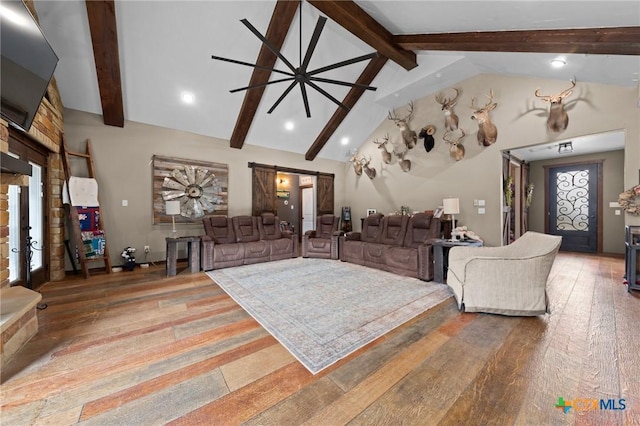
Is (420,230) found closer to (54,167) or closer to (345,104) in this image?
(345,104)

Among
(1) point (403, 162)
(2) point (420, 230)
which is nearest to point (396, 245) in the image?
(2) point (420, 230)

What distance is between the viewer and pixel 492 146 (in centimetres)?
481

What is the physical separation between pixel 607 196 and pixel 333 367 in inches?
316

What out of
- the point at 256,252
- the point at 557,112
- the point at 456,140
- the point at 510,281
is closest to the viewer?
the point at 510,281

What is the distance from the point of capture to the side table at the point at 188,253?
4039 millimetres

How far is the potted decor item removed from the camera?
444 cm

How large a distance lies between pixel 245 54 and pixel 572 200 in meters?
8.51

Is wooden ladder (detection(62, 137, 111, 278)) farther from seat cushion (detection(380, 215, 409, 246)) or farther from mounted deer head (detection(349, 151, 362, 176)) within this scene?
mounted deer head (detection(349, 151, 362, 176))

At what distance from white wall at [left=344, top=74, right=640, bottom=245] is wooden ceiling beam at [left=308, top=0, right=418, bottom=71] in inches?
74.6

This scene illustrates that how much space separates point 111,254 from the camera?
4602mm

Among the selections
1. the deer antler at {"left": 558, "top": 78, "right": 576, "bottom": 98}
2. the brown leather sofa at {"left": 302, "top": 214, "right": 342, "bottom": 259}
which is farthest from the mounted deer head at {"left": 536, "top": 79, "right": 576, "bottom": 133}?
the brown leather sofa at {"left": 302, "top": 214, "right": 342, "bottom": 259}

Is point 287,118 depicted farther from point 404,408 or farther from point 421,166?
point 404,408

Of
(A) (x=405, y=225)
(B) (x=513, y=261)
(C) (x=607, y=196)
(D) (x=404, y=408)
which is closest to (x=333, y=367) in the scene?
(D) (x=404, y=408)

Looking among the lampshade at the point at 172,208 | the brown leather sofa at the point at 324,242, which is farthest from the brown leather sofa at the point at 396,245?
the lampshade at the point at 172,208
